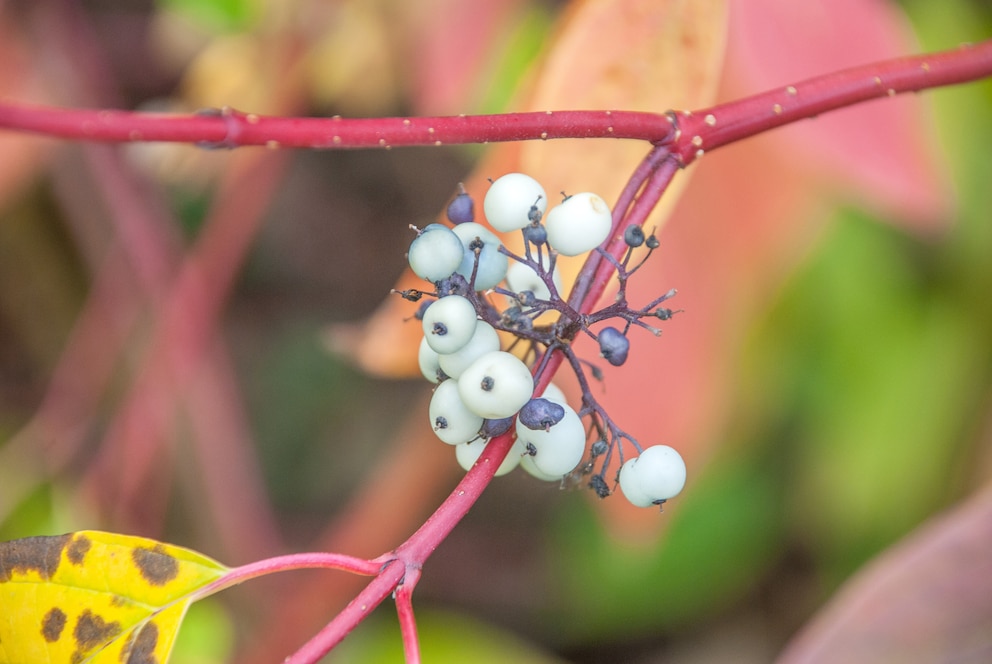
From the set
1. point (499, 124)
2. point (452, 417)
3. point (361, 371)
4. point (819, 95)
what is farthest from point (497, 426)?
point (361, 371)

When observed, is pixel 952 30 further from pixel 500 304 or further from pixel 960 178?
pixel 500 304

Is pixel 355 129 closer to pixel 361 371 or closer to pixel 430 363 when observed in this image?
pixel 430 363

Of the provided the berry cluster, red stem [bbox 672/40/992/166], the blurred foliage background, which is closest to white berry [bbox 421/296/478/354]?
the berry cluster

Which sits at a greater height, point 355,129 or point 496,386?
point 355,129

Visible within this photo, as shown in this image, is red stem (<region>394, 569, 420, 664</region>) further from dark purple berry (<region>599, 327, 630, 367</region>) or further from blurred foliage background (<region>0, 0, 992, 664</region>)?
blurred foliage background (<region>0, 0, 992, 664</region>)

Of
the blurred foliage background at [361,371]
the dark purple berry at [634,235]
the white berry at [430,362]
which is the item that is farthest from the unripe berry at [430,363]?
the blurred foliage background at [361,371]

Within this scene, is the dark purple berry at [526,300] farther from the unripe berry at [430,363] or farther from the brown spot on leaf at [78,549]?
the brown spot on leaf at [78,549]

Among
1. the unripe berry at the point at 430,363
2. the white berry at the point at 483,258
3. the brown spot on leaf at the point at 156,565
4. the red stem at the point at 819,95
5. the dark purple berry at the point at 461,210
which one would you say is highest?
the red stem at the point at 819,95
